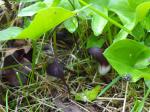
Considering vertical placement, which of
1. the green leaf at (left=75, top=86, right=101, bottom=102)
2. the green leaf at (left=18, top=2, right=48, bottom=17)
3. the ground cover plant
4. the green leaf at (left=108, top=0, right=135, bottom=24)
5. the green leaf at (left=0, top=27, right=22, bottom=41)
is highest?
the green leaf at (left=18, top=2, right=48, bottom=17)

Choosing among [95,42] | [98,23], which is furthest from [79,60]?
[98,23]

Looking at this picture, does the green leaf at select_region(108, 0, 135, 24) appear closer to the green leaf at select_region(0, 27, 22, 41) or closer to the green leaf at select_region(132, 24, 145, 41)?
the green leaf at select_region(132, 24, 145, 41)

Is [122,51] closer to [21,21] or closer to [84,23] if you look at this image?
[84,23]

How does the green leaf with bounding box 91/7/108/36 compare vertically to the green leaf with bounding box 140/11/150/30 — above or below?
above

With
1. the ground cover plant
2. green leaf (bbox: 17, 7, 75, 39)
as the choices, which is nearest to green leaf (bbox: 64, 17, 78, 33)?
the ground cover plant

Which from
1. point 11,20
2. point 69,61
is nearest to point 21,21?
point 11,20

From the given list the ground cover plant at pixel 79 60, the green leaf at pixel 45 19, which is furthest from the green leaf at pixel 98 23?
the green leaf at pixel 45 19
